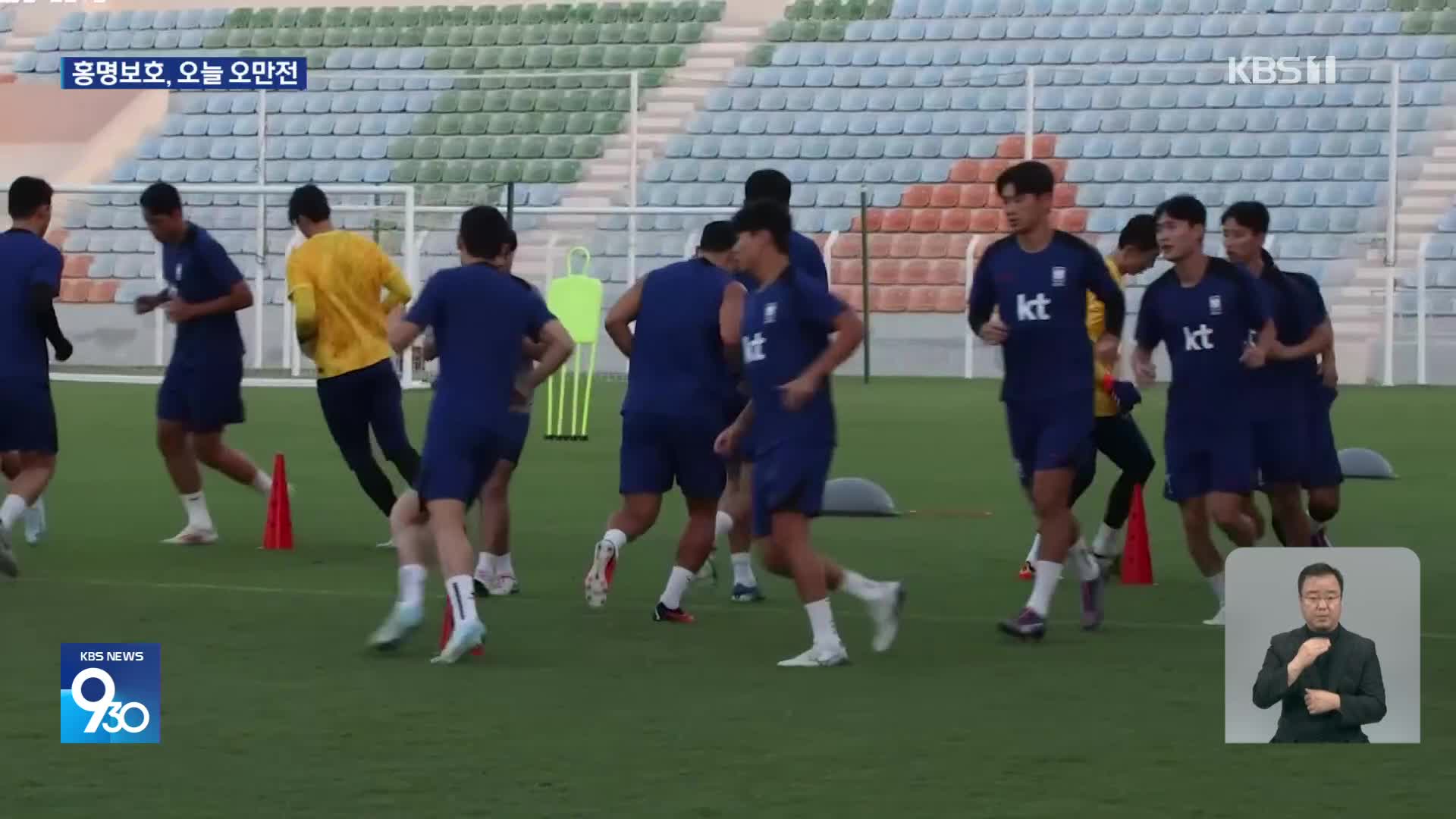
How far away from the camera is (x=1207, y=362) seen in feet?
31.0

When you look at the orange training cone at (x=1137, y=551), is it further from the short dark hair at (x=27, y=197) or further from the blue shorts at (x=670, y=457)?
the short dark hair at (x=27, y=197)

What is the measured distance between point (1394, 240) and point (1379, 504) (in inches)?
682

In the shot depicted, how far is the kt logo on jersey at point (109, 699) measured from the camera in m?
6.95

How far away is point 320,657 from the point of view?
8711 mm

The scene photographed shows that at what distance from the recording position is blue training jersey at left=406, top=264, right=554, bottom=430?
8.68 metres

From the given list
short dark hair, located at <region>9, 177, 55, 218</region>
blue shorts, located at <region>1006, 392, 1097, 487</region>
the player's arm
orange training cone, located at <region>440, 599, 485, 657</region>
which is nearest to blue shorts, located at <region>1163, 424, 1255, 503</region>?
blue shorts, located at <region>1006, 392, 1097, 487</region>

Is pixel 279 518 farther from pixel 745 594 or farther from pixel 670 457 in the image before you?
pixel 670 457

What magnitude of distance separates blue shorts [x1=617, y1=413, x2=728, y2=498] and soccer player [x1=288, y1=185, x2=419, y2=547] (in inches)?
104

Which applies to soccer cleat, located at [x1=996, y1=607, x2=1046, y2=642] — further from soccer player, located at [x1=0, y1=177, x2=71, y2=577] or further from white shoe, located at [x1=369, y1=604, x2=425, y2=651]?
soccer player, located at [x1=0, y1=177, x2=71, y2=577]

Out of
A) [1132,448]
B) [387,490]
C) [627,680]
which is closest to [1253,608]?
[627,680]

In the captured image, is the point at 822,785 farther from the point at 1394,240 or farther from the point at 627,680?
the point at 1394,240
